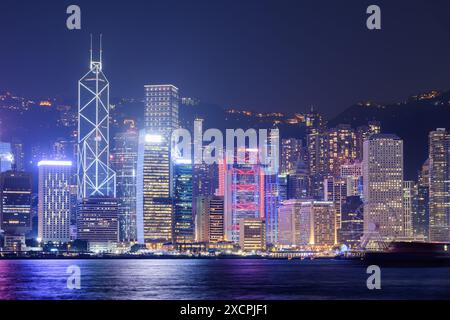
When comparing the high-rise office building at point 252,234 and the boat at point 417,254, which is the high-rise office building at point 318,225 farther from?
the boat at point 417,254

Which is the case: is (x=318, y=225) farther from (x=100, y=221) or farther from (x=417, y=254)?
(x=417, y=254)

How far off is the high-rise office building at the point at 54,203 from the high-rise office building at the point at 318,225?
37647mm

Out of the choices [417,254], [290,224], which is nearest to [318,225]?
[290,224]

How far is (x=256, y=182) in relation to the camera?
146500 millimetres

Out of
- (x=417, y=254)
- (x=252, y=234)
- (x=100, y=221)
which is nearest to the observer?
(x=417, y=254)

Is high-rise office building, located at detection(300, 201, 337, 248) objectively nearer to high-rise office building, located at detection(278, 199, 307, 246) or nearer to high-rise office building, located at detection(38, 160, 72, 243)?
high-rise office building, located at detection(278, 199, 307, 246)

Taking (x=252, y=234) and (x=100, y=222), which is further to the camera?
(x=252, y=234)

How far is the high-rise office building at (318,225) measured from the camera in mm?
138000

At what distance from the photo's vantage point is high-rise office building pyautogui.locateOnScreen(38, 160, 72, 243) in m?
143

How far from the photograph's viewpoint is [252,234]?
453ft

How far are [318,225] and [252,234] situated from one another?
1131 centimetres
